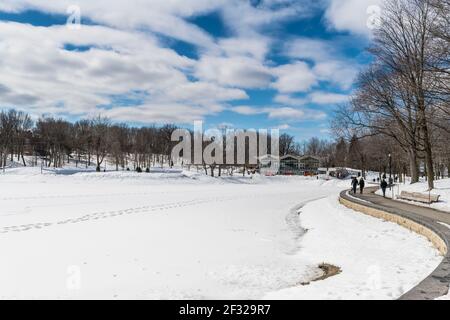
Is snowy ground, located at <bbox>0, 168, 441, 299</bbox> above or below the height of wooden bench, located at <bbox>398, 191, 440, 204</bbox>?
below

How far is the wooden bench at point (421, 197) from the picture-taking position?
2244 cm

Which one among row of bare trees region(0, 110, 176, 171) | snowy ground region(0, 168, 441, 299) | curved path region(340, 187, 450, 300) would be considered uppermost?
row of bare trees region(0, 110, 176, 171)

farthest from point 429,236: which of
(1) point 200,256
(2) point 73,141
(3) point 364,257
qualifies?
(2) point 73,141

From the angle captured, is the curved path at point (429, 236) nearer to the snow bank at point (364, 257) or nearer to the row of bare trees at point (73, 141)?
the snow bank at point (364, 257)

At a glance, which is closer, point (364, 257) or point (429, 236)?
point (364, 257)

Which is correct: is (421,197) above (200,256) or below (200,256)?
above

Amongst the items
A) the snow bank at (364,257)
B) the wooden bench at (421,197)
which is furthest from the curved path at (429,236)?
the wooden bench at (421,197)

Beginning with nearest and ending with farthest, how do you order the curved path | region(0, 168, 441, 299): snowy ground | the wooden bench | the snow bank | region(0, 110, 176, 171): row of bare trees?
the curved path → the snow bank → region(0, 168, 441, 299): snowy ground → the wooden bench → region(0, 110, 176, 171): row of bare trees

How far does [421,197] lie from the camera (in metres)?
23.9

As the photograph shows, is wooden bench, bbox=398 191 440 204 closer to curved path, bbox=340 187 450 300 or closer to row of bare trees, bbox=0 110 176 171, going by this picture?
curved path, bbox=340 187 450 300

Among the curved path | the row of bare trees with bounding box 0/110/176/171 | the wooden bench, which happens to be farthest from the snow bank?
the row of bare trees with bounding box 0/110/176/171

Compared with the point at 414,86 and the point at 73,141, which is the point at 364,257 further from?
the point at 73,141

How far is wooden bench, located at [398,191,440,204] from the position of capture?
73.6 ft
